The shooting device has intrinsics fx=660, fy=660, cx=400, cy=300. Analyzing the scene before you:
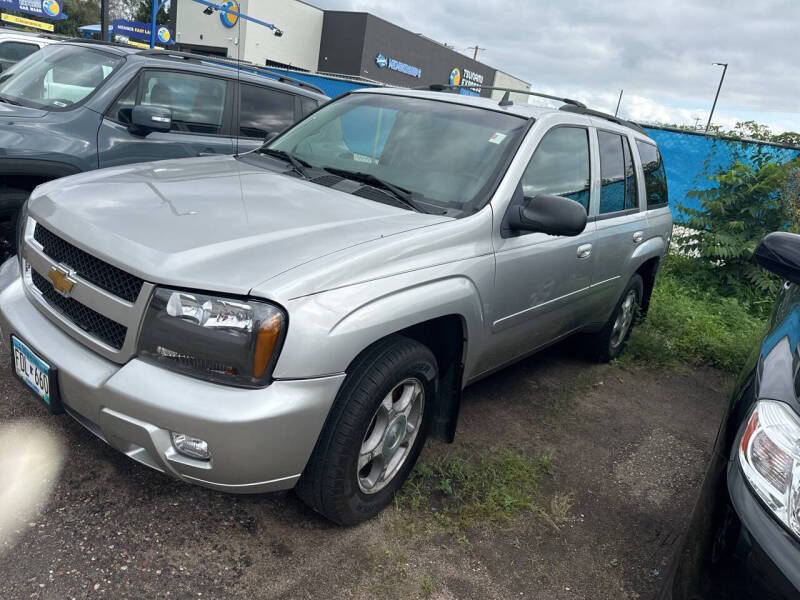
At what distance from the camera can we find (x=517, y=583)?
2584 millimetres

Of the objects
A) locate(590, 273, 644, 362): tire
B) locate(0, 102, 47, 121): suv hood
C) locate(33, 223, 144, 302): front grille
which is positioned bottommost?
locate(590, 273, 644, 362): tire

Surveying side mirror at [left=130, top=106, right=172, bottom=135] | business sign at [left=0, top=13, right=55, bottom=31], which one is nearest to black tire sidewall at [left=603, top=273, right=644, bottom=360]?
side mirror at [left=130, top=106, right=172, bottom=135]

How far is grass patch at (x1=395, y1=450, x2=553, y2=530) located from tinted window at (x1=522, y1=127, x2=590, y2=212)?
1369 millimetres

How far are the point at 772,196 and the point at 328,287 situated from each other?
22.1 feet

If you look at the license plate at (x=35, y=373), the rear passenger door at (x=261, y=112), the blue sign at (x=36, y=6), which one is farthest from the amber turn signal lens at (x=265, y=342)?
the blue sign at (x=36, y=6)

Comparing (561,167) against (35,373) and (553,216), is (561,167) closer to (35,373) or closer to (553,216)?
(553,216)

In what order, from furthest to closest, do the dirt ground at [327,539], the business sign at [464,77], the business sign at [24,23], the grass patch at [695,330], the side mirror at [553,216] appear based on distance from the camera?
the business sign at [464,77], the business sign at [24,23], the grass patch at [695,330], the side mirror at [553,216], the dirt ground at [327,539]

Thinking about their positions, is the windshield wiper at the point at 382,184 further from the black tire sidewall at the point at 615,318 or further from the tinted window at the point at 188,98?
the tinted window at the point at 188,98

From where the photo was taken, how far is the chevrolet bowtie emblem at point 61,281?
2.42 meters

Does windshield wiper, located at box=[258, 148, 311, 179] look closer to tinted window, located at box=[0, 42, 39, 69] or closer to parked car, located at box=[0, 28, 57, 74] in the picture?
parked car, located at box=[0, 28, 57, 74]

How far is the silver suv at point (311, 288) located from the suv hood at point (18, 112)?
174cm

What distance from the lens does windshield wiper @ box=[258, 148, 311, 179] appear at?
3.39m

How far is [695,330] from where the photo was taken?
6.01 metres

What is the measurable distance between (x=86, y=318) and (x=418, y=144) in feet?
5.92
